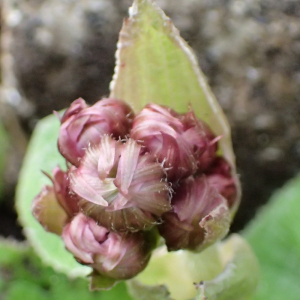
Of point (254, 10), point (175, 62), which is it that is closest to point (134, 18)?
point (175, 62)

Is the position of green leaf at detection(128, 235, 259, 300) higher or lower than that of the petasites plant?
lower

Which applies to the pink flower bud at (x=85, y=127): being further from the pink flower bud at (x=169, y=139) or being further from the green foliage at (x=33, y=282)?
the green foliage at (x=33, y=282)

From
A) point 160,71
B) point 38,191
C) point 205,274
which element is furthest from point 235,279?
point 38,191

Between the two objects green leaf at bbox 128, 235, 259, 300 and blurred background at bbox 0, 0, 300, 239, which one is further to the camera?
blurred background at bbox 0, 0, 300, 239

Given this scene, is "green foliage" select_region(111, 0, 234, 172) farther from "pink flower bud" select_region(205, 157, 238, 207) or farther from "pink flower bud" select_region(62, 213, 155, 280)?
"pink flower bud" select_region(62, 213, 155, 280)

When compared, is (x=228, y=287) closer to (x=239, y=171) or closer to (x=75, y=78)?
(x=239, y=171)

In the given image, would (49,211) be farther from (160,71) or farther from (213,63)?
(213,63)

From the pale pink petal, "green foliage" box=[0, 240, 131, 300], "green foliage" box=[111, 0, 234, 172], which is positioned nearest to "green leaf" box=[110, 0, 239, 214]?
"green foliage" box=[111, 0, 234, 172]
